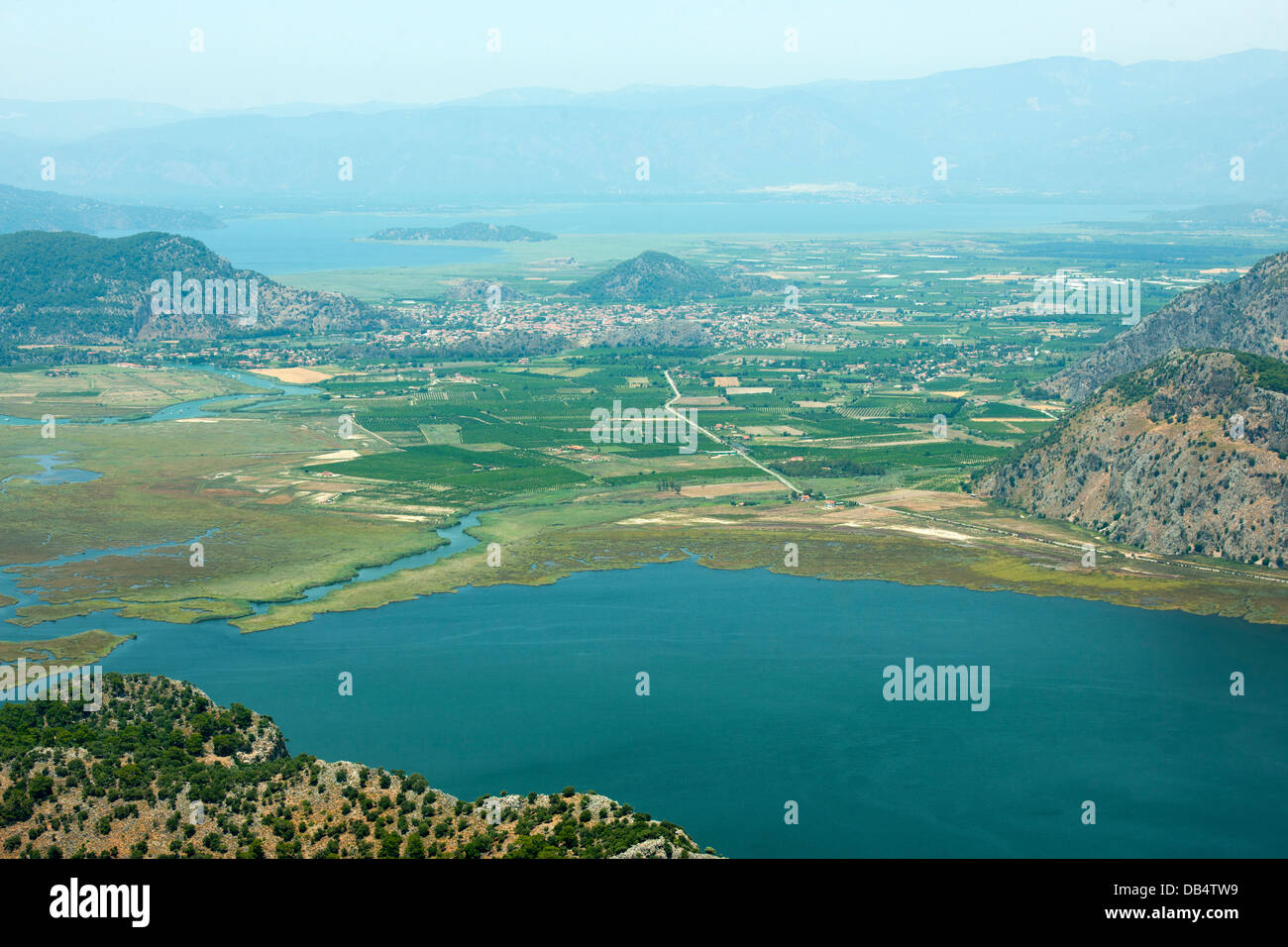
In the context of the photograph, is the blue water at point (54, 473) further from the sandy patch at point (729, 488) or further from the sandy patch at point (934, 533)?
the sandy patch at point (934, 533)

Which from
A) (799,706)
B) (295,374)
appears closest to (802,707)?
(799,706)

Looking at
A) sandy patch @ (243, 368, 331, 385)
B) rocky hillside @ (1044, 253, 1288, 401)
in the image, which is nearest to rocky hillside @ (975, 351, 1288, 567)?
rocky hillside @ (1044, 253, 1288, 401)

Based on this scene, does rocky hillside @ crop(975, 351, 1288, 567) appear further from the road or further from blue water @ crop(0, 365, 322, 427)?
blue water @ crop(0, 365, 322, 427)

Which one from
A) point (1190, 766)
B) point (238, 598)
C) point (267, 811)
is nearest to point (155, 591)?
point (238, 598)

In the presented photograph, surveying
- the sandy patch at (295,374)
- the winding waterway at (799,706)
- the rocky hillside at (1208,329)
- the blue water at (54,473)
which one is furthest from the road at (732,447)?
the blue water at (54,473)
